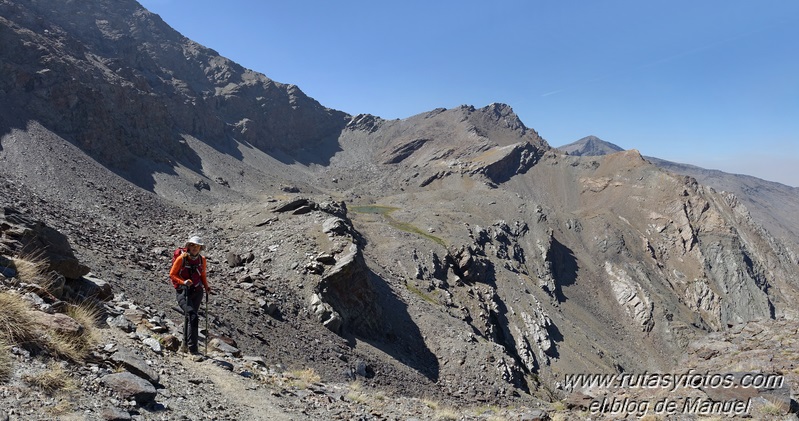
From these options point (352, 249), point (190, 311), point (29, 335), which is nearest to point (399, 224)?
point (352, 249)

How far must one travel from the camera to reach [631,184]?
326ft

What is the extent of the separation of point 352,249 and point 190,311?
51.8 ft

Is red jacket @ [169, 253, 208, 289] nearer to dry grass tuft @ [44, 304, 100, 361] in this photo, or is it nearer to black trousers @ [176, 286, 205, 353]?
black trousers @ [176, 286, 205, 353]

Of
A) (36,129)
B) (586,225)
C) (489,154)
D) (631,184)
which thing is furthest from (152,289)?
(489,154)

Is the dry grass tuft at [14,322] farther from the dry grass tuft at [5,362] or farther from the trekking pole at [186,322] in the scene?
the trekking pole at [186,322]

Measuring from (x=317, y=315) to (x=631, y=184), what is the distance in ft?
318

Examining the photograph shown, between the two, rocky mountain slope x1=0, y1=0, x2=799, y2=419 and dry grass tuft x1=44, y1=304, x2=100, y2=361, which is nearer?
dry grass tuft x1=44, y1=304, x2=100, y2=361

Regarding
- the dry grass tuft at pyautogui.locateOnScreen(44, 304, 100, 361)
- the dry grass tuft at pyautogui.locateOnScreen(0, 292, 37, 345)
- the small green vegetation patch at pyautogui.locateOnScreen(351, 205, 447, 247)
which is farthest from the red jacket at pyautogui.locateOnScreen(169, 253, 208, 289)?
the small green vegetation patch at pyautogui.locateOnScreen(351, 205, 447, 247)

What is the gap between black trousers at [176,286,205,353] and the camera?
9.82 m

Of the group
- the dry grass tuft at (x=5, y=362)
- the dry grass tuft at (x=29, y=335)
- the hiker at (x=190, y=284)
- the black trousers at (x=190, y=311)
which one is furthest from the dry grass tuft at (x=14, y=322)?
the black trousers at (x=190, y=311)

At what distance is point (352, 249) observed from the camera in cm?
2559

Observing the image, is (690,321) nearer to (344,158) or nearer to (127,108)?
(127,108)

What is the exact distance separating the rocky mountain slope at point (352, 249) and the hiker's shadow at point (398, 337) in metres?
0.18

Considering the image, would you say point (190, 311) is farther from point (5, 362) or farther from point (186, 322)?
Answer: point (5, 362)
